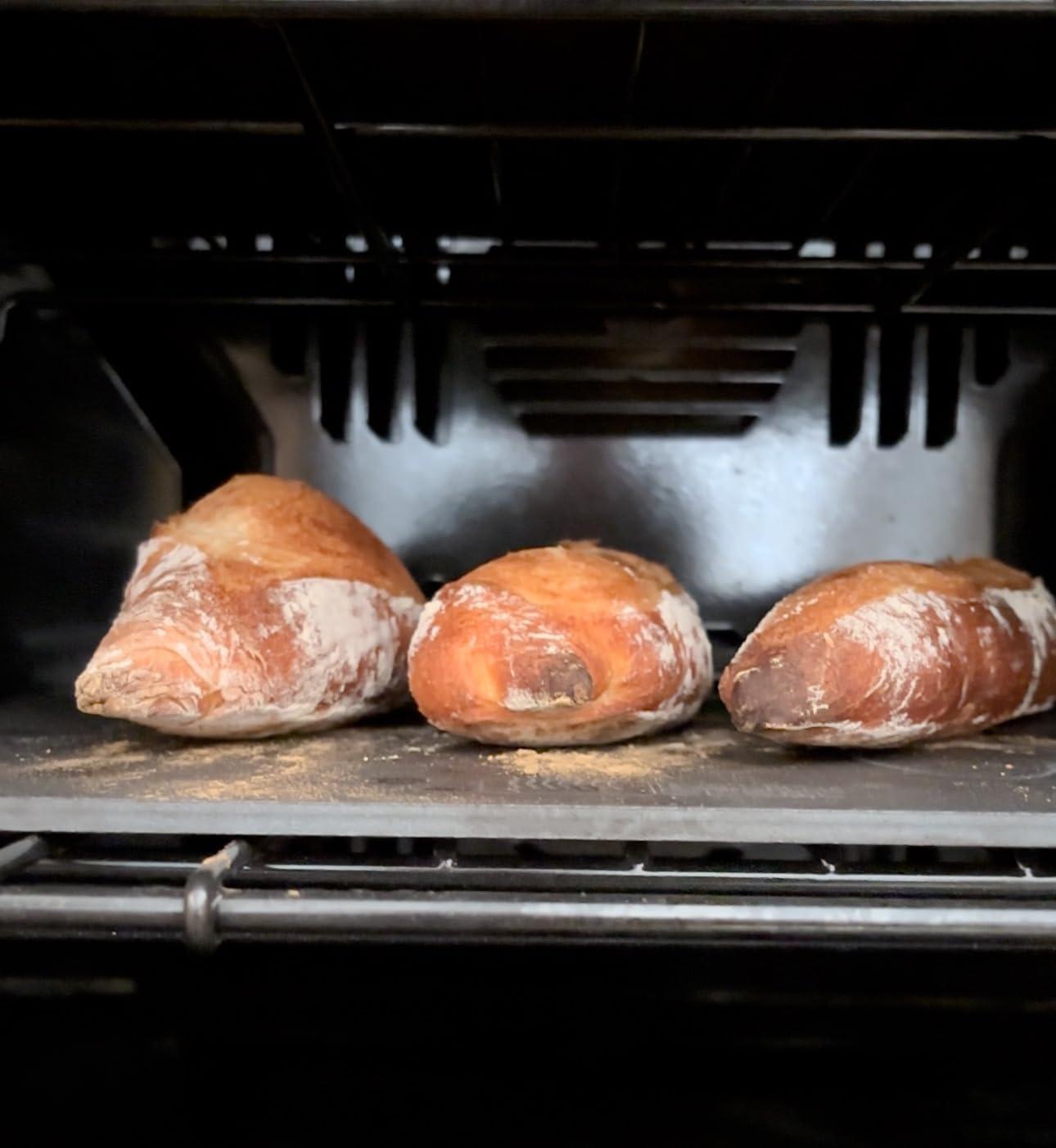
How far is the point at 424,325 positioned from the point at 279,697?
0.49 metres

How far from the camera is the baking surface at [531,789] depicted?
1.81 ft

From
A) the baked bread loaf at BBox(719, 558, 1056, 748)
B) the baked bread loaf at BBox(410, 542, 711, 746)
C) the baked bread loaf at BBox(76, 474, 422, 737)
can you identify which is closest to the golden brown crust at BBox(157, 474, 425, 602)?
the baked bread loaf at BBox(76, 474, 422, 737)

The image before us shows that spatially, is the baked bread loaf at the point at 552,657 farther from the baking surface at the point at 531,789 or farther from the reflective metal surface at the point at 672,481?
the reflective metal surface at the point at 672,481

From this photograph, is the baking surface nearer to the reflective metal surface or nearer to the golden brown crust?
the golden brown crust

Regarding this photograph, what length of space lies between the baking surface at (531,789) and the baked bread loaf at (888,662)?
0.03m

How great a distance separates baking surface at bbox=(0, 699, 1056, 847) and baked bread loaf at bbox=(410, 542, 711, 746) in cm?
3

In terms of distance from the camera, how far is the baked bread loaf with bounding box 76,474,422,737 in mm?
692

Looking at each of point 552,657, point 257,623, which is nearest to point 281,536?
point 257,623

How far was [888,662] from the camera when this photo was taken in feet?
2.28

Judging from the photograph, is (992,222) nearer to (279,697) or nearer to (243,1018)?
(279,697)

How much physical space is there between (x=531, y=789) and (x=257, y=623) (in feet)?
0.91

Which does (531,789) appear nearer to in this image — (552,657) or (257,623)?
(552,657)

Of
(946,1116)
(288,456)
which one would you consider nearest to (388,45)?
(288,456)

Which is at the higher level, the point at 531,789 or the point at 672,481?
the point at 672,481
